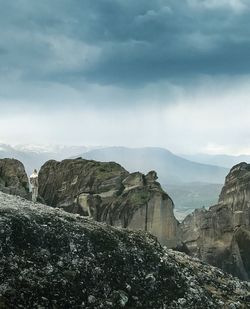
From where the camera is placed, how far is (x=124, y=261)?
31922mm

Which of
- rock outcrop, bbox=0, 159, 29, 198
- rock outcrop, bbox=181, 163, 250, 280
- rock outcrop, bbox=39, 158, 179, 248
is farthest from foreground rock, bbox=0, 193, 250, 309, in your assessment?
rock outcrop, bbox=181, 163, 250, 280

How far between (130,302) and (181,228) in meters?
79.4

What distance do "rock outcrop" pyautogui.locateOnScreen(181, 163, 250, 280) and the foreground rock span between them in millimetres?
69696

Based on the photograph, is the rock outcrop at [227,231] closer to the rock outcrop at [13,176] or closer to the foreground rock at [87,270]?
the rock outcrop at [13,176]

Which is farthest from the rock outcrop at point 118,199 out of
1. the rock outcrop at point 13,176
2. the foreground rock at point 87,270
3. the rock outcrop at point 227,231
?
the foreground rock at point 87,270

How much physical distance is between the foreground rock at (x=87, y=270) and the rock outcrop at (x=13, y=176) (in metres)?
59.0

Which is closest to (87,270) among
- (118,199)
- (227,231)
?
(118,199)

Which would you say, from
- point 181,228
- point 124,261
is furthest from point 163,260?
point 181,228

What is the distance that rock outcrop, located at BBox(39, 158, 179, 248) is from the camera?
9756 centimetres

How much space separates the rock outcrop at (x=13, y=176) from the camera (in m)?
93.5

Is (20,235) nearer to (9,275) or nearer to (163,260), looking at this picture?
(9,275)

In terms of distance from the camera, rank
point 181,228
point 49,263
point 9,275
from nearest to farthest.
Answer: point 9,275
point 49,263
point 181,228

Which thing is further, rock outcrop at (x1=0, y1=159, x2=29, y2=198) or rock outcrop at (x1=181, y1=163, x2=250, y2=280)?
rock outcrop at (x1=181, y1=163, x2=250, y2=280)

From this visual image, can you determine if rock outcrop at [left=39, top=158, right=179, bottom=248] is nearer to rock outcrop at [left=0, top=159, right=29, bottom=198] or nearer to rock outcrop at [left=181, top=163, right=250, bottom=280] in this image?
rock outcrop at [left=0, top=159, right=29, bottom=198]
